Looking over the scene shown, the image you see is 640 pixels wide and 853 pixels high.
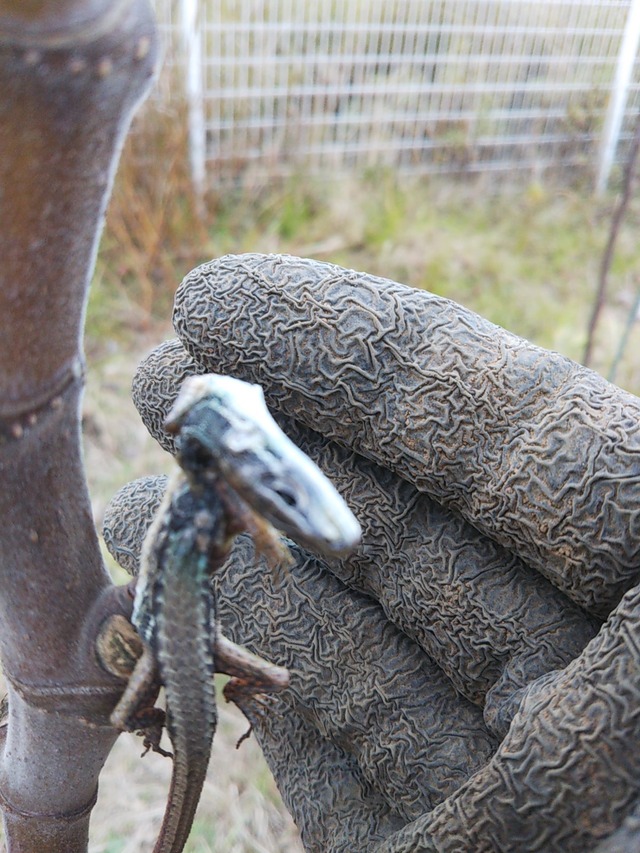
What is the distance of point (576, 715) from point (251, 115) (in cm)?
315

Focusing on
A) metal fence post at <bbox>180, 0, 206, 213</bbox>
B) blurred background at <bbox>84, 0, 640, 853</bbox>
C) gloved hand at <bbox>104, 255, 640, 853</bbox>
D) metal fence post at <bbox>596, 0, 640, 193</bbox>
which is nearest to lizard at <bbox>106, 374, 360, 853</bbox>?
gloved hand at <bbox>104, 255, 640, 853</bbox>

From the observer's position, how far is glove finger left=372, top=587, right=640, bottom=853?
2.35 feet

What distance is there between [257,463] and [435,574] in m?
0.50

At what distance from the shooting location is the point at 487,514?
900mm

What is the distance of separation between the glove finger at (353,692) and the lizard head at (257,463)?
41 centimetres

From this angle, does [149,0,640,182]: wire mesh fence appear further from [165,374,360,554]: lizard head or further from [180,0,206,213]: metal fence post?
→ [165,374,360,554]: lizard head

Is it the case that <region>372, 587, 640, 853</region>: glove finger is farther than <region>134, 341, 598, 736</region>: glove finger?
No

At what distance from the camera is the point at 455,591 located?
950 millimetres

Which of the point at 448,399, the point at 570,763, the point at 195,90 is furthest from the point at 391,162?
the point at 570,763

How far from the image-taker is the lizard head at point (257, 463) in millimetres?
519

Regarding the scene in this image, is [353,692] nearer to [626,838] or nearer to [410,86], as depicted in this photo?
[626,838]

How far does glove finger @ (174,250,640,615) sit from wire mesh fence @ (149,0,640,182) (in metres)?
2.34

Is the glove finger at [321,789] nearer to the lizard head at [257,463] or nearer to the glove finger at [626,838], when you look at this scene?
the glove finger at [626,838]

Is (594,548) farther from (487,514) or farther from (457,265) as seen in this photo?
(457,265)
